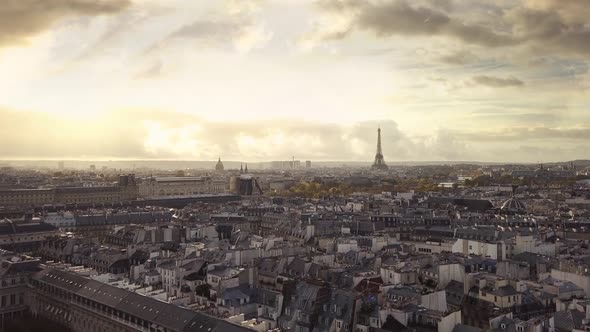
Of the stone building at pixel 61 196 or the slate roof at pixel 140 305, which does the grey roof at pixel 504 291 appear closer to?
the slate roof at pixel 140 305

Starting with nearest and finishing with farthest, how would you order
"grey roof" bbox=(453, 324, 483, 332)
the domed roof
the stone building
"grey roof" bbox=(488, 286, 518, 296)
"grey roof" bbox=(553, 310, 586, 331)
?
1. "grey roof" bbox=(453, 324, 483, 332)
2. "grey roof" bbox=(553, 310, 586, 331)
3. "grey roof" bbox=(488, 286, 518, 296)
4. the domed roof
5. the stone building

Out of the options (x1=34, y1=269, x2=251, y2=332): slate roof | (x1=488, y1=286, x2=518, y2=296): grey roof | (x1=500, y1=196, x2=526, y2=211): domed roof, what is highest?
(x1=500, y1=196, x2=526, y2=211): domed roof

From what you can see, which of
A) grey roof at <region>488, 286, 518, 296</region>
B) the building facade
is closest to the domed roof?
grey roof at <region>488, 286, 518, 296</region>

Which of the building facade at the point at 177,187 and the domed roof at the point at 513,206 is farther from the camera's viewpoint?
the building facade at the point at 177,187

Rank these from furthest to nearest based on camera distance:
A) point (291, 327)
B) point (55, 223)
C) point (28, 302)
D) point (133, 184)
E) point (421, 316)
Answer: point (133, 184) → point (55, 223) → point (28, 302) → point (291, 327) → point (421, 316)

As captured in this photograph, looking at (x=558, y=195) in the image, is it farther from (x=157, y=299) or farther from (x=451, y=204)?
(x=157, y=299)

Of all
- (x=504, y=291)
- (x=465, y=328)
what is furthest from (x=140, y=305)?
(x=504, y=291)

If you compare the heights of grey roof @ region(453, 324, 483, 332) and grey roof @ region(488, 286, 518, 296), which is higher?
grey roof @ region(488, 286, 518, 296)

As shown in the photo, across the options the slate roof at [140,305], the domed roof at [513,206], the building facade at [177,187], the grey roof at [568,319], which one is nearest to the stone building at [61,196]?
the building facade at [177,187]

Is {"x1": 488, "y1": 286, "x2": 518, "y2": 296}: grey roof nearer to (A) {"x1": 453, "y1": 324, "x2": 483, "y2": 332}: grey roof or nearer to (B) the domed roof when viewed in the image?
(A) {"x1": 453, "y1": 324, "x2": 483, "y2": 332}: grey roof

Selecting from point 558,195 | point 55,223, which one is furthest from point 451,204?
point 55,223

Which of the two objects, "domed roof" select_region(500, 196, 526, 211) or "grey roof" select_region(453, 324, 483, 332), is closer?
"grey roof" select_region(453, 324, 483, 332)
